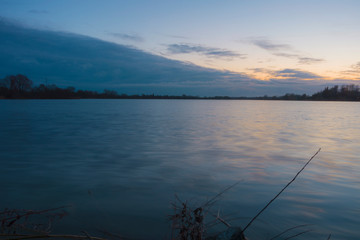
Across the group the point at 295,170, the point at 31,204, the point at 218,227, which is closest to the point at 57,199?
the point at 31,204

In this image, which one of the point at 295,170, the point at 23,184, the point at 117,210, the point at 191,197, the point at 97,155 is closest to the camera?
the point at 117,210

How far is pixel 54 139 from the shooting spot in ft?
48.8

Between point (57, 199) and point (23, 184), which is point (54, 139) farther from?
point (57, 199)

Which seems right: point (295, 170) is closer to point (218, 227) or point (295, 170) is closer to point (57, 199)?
point (218, 227)

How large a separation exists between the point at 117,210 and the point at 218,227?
2045 mm

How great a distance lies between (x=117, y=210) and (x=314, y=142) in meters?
13.6

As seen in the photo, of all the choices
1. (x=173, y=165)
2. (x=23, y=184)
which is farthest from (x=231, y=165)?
(x=23, y=184)

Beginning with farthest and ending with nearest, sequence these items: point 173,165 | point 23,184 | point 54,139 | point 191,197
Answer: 1. point 54,139
2. point 173,165
3. point 23,184
4. point 191,197

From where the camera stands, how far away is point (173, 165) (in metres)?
9.38

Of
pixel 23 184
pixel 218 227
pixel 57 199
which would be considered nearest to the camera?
pixel 218 227

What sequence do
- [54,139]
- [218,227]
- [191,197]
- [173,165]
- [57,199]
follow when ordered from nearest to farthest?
[218,227] → [57,199] → [191,197] → [173,165] → [54,139]

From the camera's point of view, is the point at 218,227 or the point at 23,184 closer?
the point at 218,227

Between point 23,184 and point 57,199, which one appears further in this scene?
point 23,184

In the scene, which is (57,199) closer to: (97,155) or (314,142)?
(97,155)
